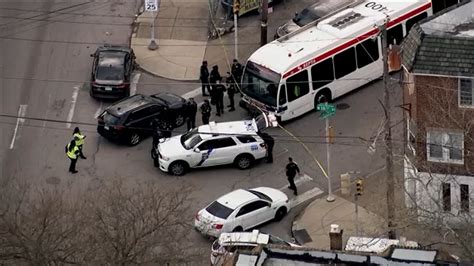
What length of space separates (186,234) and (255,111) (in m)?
9.26

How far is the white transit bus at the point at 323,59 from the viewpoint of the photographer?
47250 millimetres

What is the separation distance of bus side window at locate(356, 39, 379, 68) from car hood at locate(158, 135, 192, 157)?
734cm

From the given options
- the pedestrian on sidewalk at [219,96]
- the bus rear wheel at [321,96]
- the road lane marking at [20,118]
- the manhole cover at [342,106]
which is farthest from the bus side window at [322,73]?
the road lane marking at [20,118]

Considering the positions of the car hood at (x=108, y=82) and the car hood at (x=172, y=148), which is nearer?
the car hood at (x=172, y=148)

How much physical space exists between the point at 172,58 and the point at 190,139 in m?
7.95

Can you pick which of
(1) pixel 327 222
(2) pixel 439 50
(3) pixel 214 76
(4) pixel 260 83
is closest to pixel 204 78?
(3) pixel 214 76

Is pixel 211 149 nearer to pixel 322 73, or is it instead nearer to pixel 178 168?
pixel 178 168

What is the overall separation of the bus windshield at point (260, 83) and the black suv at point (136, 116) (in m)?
2.40

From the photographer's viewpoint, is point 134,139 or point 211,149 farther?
point 134,139

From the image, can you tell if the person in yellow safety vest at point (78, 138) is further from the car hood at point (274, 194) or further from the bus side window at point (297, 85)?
the bus side window at point (297, 85)

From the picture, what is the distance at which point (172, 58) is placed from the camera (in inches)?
2073

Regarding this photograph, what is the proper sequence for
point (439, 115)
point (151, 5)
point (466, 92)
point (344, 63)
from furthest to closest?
point (151, 5), point (344, 63), point (439, 115), point (466, 92)

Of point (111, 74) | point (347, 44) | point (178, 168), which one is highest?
point (347, 44)

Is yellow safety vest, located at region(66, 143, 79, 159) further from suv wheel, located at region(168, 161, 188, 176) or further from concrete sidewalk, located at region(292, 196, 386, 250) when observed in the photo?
concrete sidewalk, located at region(292, 196, 386, 250)
